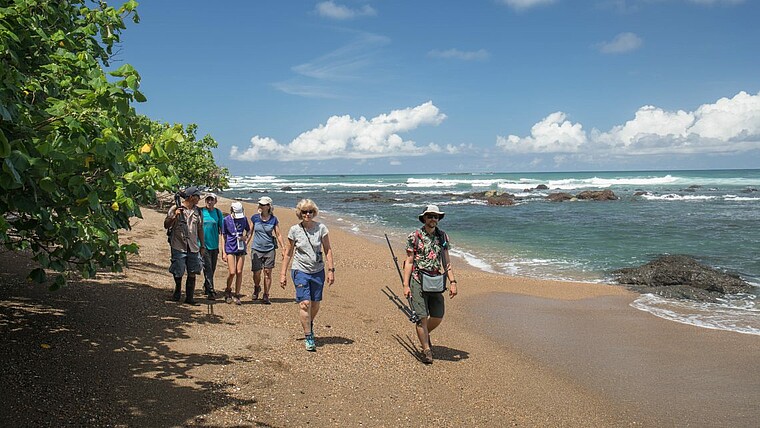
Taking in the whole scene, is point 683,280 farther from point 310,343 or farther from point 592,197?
point 592,197

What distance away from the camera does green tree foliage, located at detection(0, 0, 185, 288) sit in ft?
10.2

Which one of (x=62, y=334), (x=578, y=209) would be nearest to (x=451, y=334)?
(x=62, y=334)

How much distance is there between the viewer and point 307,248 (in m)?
6.29

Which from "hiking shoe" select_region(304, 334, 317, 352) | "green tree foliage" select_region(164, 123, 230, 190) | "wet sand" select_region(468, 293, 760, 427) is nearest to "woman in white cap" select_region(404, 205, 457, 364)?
"hiking shoe" select_region(304, 334, 317, 352)

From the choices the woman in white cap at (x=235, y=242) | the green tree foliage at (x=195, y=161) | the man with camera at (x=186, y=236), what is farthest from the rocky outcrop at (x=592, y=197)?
the man with camera at (x=186, y=236)

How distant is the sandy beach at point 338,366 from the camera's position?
4578 millimetres

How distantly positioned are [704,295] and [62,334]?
1161 cm

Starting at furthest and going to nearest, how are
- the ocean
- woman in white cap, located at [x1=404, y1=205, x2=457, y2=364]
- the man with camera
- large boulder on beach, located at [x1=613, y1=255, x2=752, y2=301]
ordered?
large boulder on beach, located at [x1=613, y1=255, x2=752, y2=301] < the ocean < the man with camera < woman in white cap, located at [x1=404, y1=205, x2=457, y2=364]

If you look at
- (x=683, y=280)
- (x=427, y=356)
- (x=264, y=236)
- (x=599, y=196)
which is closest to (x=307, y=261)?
(x=427, y=356)

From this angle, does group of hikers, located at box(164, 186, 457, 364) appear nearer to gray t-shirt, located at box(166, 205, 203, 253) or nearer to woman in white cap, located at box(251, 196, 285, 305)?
gray t-shirt, located at box(166, 205, 203, 253)

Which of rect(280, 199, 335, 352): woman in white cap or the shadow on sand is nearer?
the shadow on sand

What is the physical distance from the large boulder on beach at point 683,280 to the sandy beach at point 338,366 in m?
2.80

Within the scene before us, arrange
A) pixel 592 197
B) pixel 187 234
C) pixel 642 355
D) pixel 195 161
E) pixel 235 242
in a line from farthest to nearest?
pixel 592 197
pixel 195 161
pixel 235 242
pixel 187 234
pixel 642 355

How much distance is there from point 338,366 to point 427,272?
1.49 m
